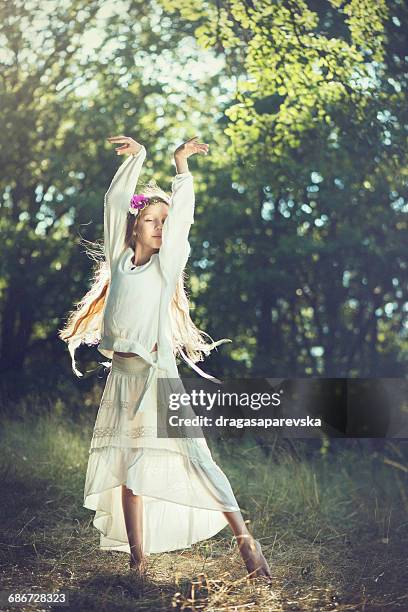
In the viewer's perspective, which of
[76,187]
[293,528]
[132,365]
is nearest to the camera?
[132,365]

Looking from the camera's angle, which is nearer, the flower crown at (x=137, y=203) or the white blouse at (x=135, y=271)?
the white blouse at (x=135, y=271)

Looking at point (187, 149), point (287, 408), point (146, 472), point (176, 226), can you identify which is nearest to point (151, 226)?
point (176, 226)

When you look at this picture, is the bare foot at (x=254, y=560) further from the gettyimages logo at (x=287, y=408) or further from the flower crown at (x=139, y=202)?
the flower crown at (x=139, y=202)

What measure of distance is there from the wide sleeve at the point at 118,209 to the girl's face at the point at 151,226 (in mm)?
58

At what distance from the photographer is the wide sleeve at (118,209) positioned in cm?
330

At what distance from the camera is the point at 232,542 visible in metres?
3.49

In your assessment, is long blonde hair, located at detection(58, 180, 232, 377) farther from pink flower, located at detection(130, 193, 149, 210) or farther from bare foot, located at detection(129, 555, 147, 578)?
bare foot, located at detection(129, 555, 147, 578)

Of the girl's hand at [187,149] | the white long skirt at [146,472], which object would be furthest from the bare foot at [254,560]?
the girl's hand at [187,149]

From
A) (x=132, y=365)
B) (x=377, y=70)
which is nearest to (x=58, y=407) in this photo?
(x=132, y=365)

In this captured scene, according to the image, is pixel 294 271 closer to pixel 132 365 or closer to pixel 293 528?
pixel 293 528

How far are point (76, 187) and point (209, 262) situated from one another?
76 cm

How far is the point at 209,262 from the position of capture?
4641 millimetres

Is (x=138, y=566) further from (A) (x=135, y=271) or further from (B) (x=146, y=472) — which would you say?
(A) (x=135, y=271)

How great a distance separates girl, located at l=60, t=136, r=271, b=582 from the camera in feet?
10.3
